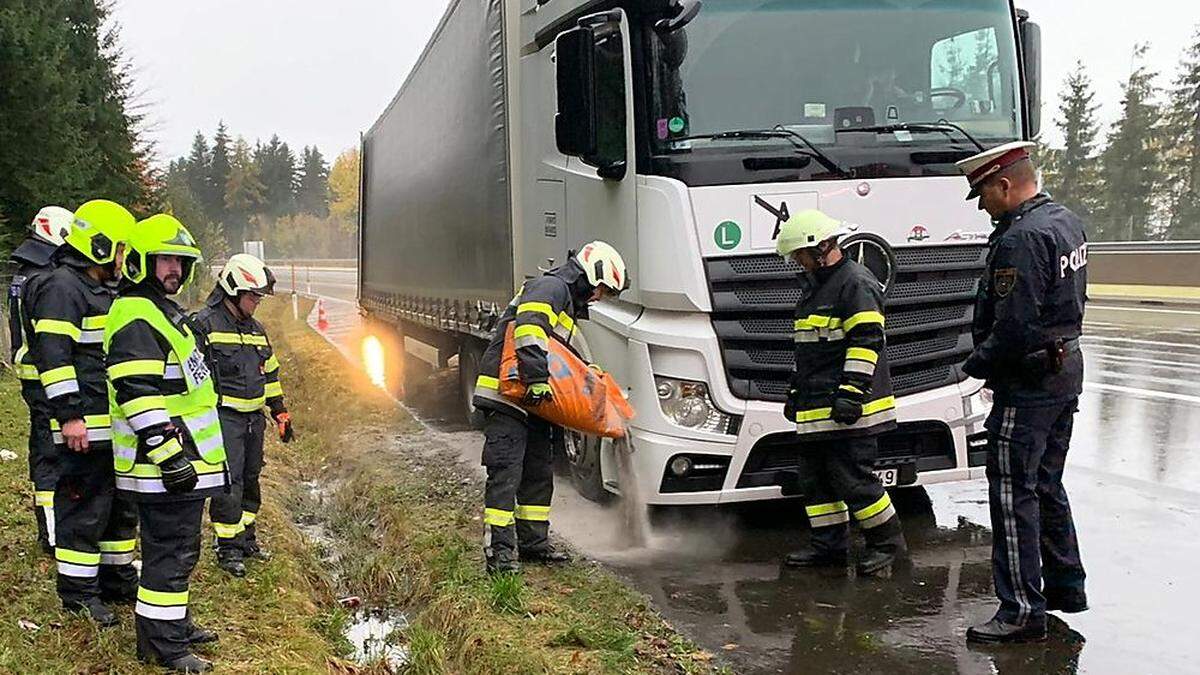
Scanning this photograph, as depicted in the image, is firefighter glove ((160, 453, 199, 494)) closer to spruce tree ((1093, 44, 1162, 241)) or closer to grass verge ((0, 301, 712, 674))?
grass verge ((0, 301, 712, 674))

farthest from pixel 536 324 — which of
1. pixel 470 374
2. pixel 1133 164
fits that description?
pixel 1133 164

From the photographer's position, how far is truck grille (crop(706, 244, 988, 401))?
17.9ft

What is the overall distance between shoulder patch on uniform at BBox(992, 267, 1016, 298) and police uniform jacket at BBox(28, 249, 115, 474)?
3.85 metres

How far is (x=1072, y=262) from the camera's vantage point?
13.7 feet

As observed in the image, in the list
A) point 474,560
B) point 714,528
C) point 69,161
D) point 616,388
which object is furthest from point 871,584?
point 69,161

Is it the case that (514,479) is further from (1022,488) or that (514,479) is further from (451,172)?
→ (451,172)

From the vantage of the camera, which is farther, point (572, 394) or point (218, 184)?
point (218, 184)

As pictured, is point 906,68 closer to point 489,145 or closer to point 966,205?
point 966,205

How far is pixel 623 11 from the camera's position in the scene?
18.3 feet

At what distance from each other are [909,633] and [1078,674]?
2.39 feet

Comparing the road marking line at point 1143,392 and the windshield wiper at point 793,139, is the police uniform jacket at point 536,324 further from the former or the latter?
the road marking line at point 1143,392

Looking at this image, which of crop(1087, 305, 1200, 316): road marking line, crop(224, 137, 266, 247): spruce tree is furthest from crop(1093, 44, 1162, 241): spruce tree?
crop(224, 137, 266, 247): spruce tree

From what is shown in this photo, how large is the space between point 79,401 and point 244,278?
1.20 metres

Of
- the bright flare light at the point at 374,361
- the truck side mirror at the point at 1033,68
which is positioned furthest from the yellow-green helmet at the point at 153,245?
the bright flare light at the point at 374,361
